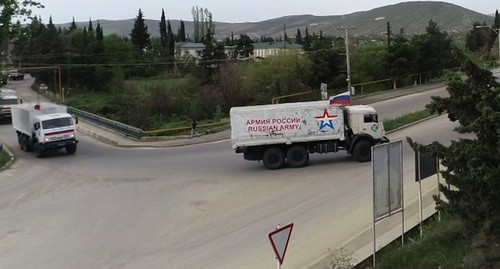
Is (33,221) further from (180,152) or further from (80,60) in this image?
(80,60)

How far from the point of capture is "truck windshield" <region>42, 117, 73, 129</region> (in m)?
34.2

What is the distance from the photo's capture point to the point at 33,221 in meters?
19.3

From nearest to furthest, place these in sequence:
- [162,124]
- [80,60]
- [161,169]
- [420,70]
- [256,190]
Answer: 1. [256,190]
2. [161,169]
3. [162,124]
4. [420,70]
5. [80,60]

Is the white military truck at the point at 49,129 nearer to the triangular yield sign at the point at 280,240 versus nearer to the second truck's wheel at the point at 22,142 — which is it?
the second truck's wheel at the point at 22,142

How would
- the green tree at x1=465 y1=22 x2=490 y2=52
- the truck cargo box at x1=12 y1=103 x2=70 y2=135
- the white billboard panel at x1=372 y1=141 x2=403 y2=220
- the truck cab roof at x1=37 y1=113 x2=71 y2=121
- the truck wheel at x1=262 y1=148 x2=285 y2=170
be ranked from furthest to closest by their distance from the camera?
the green tree at x1=465 y1=22 x2=490 y2=52
the truck cargo box at x1=12 y1=103 x2=70 y2=135
the truck cab roof at x1=37 y1=113 x2=71 y2=121
the truck wheel at x1=262 y1=148 x2=285 y2=170
the white billboard panel at x1=372 y1=141 x2=403 y2=220

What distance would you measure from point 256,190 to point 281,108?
4802 millimetres

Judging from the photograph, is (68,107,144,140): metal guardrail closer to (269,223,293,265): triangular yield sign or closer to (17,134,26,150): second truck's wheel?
(17,134,26,150): second truck's wheel

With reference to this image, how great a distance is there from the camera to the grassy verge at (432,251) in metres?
11.1

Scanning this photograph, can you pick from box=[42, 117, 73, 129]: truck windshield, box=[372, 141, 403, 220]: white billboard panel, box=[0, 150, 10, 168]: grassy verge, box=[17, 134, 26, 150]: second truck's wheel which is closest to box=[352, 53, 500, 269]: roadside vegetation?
box=[372, 141, 403, 220]: white billboard panel

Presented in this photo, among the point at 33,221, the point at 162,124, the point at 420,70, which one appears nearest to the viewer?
the point at 33,221

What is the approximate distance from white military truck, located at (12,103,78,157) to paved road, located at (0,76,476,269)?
2.84 meters

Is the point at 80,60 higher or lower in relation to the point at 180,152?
higher

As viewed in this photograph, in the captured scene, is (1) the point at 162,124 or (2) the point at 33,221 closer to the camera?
(2) the point at 33,221

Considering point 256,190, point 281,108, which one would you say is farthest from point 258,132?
point 256,190
